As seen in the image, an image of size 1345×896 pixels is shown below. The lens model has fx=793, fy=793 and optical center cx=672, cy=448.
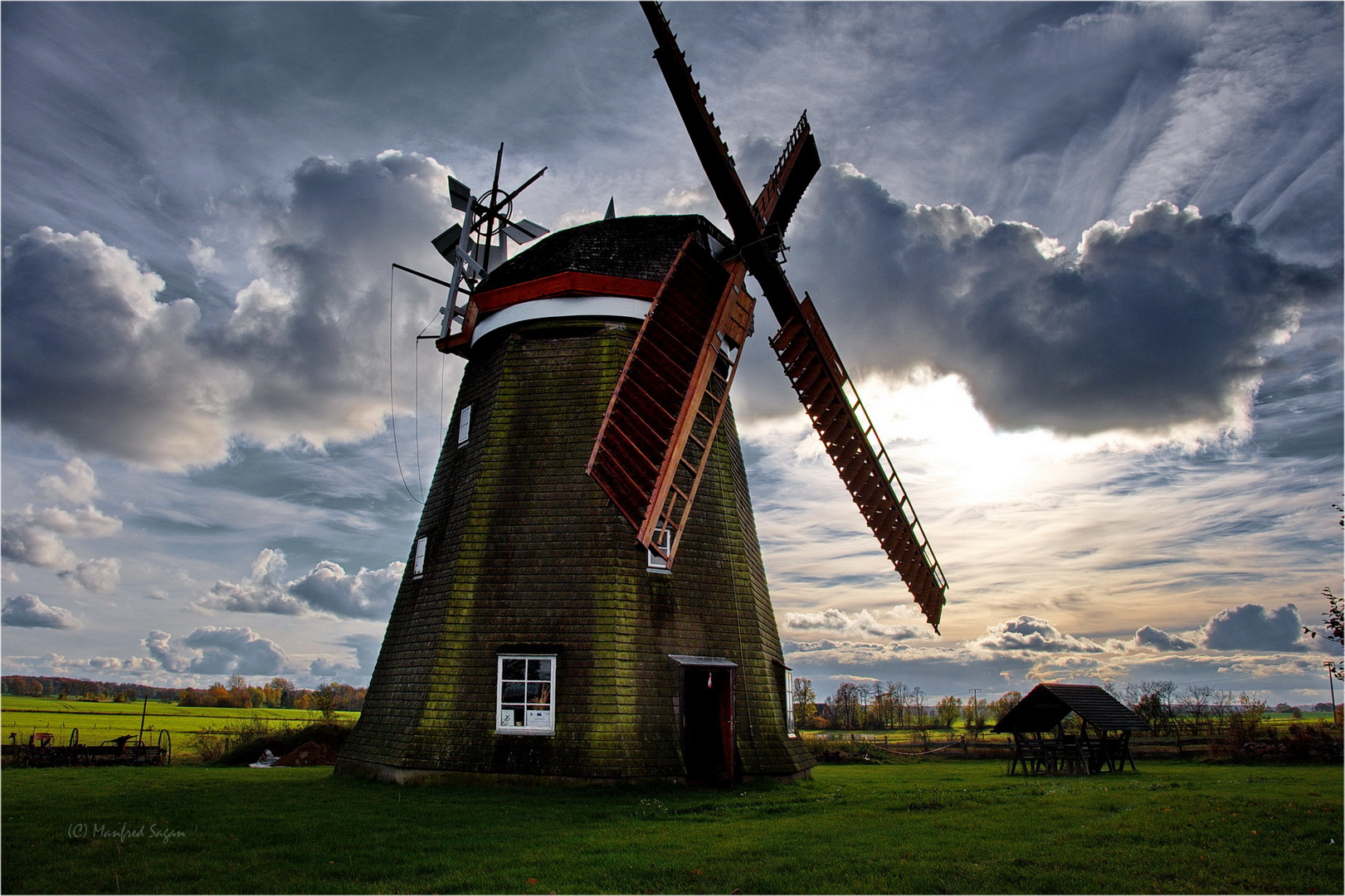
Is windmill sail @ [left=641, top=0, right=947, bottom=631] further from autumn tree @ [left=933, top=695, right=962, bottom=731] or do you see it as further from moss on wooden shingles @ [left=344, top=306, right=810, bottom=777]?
autumn tree @ [left=933, top=695, right=962, bottom=731]

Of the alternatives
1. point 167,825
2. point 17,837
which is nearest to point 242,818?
point 167,825

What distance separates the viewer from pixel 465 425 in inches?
722

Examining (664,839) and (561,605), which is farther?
(561,605)

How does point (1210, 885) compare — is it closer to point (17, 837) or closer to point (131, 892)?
point (131, 892)

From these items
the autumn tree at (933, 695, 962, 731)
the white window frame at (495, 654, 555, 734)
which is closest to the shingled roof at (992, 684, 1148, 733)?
the white window frame at (495, 654, 555, 734)

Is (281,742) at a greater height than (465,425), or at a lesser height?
lesser

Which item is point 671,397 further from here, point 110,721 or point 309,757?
point 110,721

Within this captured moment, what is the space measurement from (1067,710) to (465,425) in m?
17.8

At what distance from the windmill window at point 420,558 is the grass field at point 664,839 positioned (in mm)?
4359

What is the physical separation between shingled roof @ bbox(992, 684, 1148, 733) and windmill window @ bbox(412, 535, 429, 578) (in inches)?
641

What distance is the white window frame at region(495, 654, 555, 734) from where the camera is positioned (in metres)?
14.5

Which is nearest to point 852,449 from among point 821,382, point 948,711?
point 821,382

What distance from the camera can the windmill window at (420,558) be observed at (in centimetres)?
1733

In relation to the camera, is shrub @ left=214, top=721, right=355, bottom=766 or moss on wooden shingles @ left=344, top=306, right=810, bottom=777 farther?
shrub @ left=214, top=721, right=355, bottom=766
